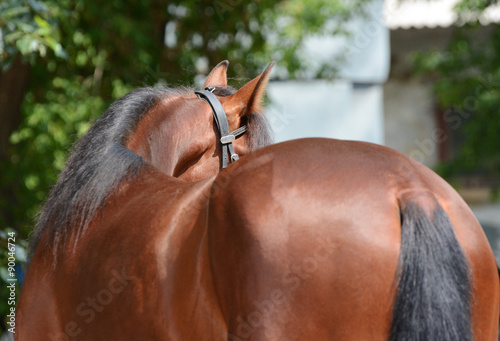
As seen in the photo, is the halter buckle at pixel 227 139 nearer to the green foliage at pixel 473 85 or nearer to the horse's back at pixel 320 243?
the horse's back at pixel 320 243

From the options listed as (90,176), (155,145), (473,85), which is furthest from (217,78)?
(473,85)

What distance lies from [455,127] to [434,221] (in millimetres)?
8983

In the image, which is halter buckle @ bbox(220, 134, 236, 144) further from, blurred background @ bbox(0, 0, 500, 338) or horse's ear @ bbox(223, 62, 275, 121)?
blurred background @ bbox(0, 0, 500, 338)

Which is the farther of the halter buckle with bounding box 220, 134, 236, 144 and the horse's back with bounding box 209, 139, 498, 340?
the halter buckle with bounding box 220, 134, 236, 144

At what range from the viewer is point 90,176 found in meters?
1.95

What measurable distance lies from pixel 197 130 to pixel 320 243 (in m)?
1.14

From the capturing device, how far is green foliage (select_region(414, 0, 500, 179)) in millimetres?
6602

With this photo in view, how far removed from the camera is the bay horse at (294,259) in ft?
4.42

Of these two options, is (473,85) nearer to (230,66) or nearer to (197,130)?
(230,66)

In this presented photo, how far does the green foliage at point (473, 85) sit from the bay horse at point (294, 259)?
5622 mm

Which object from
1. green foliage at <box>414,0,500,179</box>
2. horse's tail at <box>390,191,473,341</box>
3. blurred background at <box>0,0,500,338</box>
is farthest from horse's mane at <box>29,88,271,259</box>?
green foliage at <box>414,0,500,179</box>

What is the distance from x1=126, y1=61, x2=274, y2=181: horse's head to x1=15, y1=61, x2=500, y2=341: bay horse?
21.2 inches

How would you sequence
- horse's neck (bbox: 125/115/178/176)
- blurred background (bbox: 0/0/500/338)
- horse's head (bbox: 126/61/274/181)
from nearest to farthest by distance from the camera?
horse's neck (bbox: 125/115/178/176) < horse's head (bbox: 126/61/274/181) < blurred background (bbox: 0/0/500/338)

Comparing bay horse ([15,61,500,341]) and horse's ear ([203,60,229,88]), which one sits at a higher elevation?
horse's ear ([203,60,229,88])
